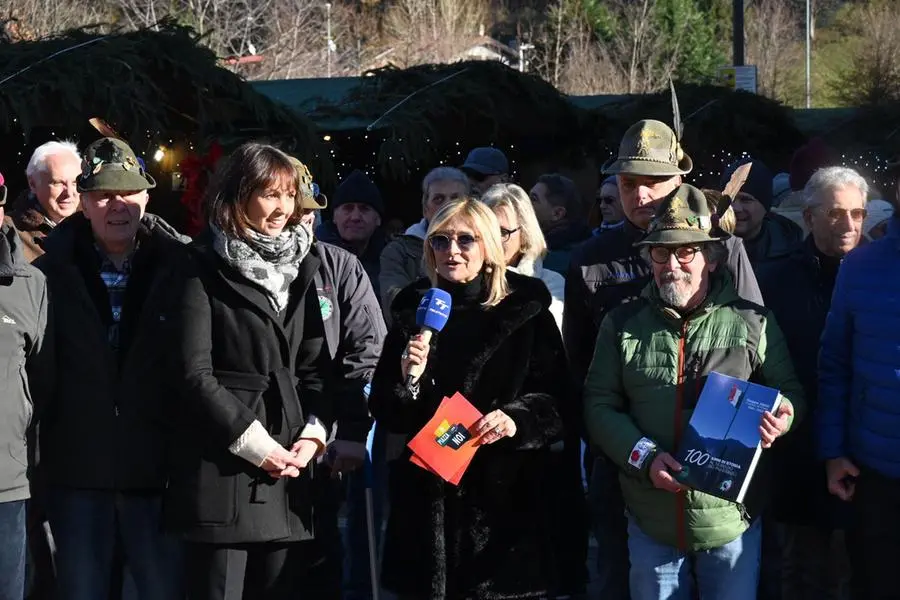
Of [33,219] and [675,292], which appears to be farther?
[33,219]

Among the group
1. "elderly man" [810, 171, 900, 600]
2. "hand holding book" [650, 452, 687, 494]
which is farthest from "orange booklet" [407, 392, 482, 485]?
"elderly man" [810, 171, 900, 600]

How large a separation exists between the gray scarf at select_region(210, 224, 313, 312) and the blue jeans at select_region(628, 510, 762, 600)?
154cm

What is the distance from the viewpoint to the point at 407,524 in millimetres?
4672

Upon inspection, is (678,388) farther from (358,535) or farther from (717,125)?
(717,125)

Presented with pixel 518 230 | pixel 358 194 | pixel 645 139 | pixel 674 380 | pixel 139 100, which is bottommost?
pixel 674 380

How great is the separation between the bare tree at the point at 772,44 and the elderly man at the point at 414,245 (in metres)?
28.9

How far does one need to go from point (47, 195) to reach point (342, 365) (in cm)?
181

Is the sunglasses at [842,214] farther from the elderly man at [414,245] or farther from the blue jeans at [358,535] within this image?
the blue jeans at [358,535]

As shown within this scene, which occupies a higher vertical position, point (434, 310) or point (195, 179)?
point (195, 179)

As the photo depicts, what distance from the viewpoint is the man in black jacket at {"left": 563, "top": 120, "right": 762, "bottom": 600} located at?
5039mm

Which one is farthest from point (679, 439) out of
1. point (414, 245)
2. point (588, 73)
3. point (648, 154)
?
point (588, 73)

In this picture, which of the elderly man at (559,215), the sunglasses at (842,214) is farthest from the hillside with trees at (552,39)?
the sunglasses at (842,214)

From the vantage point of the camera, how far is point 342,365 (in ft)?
16.3

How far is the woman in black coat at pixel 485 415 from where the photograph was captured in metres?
4.60
